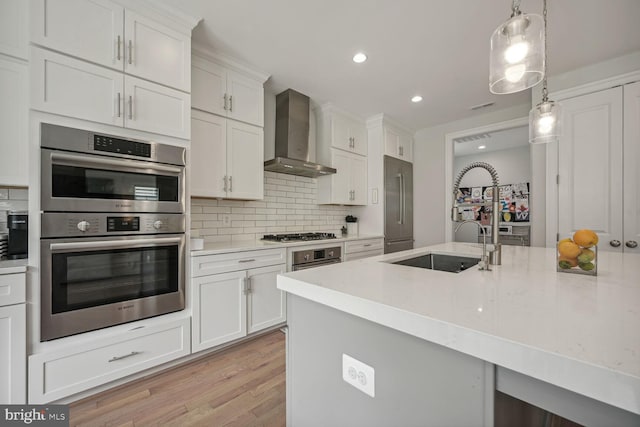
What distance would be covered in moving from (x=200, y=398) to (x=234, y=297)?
0.73 meters

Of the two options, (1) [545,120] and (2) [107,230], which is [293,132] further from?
(1) [545,120]

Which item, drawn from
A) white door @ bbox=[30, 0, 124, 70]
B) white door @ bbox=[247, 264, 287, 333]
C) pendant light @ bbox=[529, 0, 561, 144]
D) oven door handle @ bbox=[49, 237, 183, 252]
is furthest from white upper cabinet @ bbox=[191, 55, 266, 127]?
pendant light @ bbox=[529, 0, 561, 144]

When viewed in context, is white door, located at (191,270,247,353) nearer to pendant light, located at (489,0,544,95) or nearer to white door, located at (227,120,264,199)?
white door, located at (227,120,264,199)

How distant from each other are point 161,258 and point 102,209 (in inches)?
18.8

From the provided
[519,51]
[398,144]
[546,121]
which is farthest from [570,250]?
[398,144]

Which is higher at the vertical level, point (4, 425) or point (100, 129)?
point (100, 129)

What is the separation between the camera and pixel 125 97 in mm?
1726

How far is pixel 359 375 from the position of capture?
33.2 inches

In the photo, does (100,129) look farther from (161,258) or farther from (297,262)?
(297,262)

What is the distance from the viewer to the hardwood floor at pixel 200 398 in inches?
58.5

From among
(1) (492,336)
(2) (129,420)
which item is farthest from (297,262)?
(1) (492,336)

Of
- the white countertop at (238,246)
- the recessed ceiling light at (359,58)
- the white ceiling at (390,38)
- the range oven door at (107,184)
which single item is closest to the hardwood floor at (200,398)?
the white countertop at (238,246)

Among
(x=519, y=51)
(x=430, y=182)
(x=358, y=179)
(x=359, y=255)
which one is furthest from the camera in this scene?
(x=430, y=182)

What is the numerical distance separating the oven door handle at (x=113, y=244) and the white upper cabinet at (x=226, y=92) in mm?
1169
